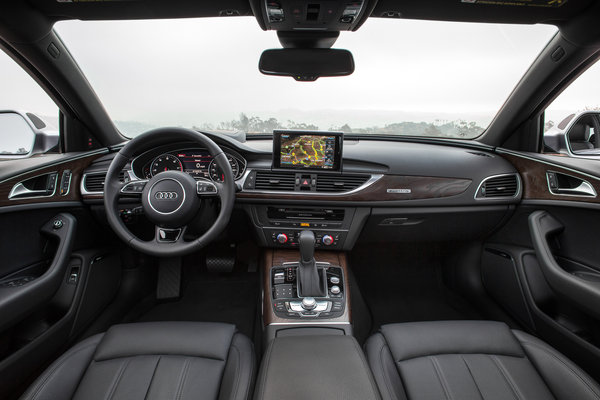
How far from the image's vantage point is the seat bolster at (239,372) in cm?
119

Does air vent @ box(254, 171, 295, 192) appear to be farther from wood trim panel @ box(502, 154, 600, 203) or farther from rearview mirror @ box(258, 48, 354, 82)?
wood trim panel @ box(502, 154, 600, 203)

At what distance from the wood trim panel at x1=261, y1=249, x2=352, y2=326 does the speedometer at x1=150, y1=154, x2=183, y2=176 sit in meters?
0.86

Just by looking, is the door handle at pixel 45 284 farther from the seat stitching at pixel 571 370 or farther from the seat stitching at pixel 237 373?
the seat stitching at pixel 571 370

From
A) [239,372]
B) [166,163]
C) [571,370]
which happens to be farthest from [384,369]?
[166,163]

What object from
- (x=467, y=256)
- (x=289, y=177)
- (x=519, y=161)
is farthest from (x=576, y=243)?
(x=289, y=177)

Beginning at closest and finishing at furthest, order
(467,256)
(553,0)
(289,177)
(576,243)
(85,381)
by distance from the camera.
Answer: (85,381) → (553,0) → (576,243) → (289,177) → (467,256)

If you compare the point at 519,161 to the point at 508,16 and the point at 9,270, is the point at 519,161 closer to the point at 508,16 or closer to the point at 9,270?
the point at 508,16

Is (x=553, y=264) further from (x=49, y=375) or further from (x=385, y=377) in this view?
(x=49, y=375)

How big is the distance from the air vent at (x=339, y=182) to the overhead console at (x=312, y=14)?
87 cm

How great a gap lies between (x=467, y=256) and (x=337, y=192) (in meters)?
1.43

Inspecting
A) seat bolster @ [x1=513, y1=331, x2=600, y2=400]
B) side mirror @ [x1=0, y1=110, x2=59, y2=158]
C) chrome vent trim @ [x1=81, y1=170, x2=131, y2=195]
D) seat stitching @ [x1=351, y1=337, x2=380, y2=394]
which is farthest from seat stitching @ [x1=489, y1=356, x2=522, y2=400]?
side mirror @ [x1=0, y1=110, x2=59, y2=158]

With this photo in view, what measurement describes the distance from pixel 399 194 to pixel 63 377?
1.98m

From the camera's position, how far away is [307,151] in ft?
6.34

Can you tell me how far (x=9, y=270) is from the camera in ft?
5.54
